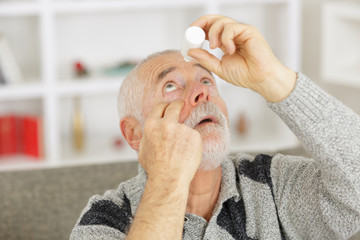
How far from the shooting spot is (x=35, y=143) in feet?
12.2

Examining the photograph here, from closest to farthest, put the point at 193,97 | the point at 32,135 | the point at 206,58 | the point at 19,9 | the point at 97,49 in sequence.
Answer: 1. the point at 206,58
2. the point at 193,97
3. the point at 19,9
4. the point at 32,135
5. the point at 97,49

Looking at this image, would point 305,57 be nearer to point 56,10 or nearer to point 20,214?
point 56,10

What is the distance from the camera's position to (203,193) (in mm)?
1670

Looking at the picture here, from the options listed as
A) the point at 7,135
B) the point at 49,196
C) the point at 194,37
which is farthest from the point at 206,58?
the point at 7,135

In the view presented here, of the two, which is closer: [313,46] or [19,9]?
[19,9]

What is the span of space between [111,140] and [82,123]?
242 mm

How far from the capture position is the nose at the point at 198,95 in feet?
5.32

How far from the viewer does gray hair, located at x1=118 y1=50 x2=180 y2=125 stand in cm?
171

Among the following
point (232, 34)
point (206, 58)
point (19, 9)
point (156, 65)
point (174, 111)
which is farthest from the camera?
point (19, 9)

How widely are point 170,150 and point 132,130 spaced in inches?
12.9

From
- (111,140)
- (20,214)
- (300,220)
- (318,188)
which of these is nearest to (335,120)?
(318,188)

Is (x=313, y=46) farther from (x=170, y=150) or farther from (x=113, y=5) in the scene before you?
(x=170, y=150)

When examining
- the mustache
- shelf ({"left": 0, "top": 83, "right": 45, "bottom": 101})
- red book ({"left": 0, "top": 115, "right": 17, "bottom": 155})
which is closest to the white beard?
the mustache

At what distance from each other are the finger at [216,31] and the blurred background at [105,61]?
2.21 meters
